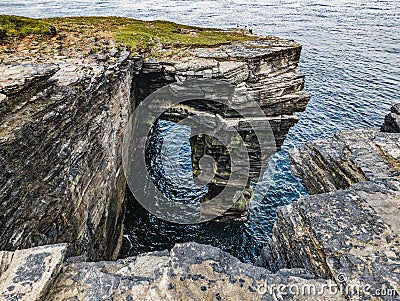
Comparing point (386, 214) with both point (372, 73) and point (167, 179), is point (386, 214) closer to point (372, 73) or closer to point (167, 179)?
point (167, 179)

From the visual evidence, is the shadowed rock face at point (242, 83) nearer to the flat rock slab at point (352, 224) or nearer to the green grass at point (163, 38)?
the green grass at point (163, 38)

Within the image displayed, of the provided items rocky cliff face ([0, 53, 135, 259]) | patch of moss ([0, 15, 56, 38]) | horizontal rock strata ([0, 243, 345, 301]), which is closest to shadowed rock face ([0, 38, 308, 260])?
rocky cliff face ([0, 53, 135, 259])

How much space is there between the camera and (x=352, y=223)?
5.76 meters

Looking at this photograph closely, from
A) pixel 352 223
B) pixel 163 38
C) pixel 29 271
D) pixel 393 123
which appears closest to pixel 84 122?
pixel 29 271

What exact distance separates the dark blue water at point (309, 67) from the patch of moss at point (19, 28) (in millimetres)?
14107

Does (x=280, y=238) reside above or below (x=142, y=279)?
below

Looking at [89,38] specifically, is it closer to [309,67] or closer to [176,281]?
[176,281]

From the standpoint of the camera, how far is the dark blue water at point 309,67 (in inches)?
898

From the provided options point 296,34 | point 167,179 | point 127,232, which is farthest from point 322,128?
point 296,34

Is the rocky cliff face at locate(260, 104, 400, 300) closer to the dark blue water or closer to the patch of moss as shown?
the dark blue water

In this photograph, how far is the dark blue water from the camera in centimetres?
2280

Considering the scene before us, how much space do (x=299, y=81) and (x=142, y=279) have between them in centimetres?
1825

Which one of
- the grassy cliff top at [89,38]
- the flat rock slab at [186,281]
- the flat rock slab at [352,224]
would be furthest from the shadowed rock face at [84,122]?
the flat rock slab at [352,224]

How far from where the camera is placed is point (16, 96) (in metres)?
8.52
